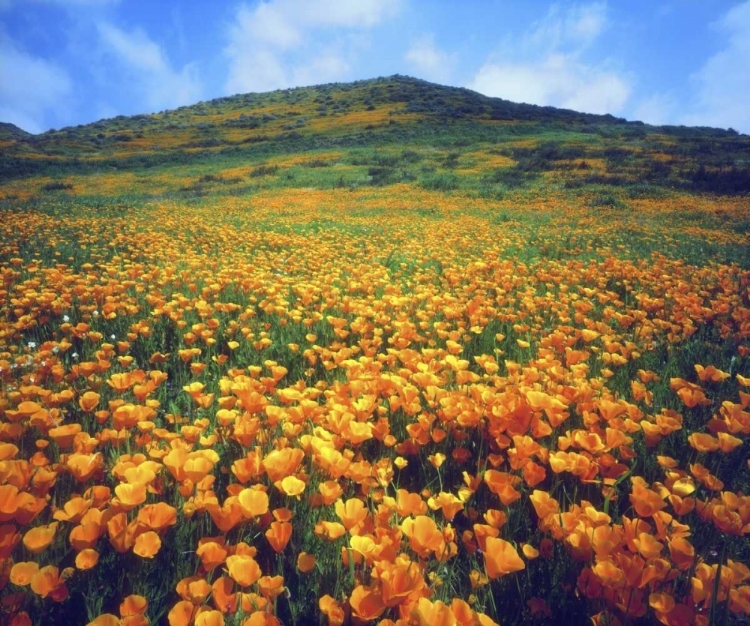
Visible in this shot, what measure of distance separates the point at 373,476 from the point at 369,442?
462 millimetres

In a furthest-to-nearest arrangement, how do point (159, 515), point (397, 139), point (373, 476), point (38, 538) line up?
point (397, 139)
point (373, 476)
point (159, 515)
point (38, 538)

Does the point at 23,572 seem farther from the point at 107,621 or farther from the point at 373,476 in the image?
the point at 373,476

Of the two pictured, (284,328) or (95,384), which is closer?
(95,384)

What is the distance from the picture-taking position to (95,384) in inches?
93.0

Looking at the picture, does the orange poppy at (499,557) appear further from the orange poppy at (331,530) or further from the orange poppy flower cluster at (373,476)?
the orange poppy at (331,530)

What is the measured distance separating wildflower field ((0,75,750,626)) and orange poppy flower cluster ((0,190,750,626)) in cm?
1

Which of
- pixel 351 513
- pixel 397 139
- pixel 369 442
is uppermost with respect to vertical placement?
pixel 397 139

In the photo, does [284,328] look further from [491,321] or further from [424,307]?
[491,321]

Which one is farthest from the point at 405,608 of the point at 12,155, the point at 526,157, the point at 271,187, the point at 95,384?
the point at 12,155

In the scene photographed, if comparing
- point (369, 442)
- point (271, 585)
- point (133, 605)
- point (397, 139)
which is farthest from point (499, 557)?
point (397, 139)

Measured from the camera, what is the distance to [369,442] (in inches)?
85.0

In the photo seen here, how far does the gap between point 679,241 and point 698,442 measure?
788 cm

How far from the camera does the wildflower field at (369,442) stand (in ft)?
3.93

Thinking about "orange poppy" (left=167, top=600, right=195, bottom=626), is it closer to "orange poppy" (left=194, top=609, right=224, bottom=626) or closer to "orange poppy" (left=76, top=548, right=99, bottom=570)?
"orange poppy" (left=194, top=609, right=224, bottom=626)
